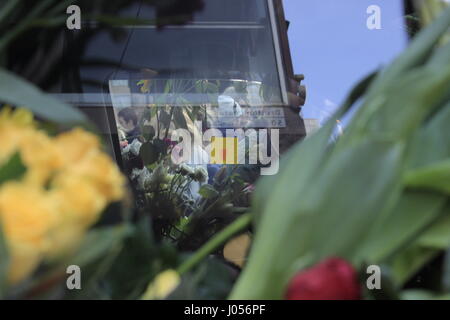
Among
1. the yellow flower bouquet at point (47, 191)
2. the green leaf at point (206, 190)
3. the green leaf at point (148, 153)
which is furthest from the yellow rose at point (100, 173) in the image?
the green leaf at point (148, 153)

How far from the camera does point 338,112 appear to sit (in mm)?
219

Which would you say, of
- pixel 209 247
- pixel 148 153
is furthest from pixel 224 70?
pixel 209 247

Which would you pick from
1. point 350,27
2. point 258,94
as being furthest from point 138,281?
point 258,94

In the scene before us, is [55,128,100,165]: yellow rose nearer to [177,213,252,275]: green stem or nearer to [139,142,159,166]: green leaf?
[177,213,252,275]: green stem

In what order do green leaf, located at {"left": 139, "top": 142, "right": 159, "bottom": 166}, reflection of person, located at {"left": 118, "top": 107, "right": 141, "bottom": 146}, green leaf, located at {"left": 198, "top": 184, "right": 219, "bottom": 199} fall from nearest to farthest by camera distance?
green leaf, located at {"left": 198, "top": 184, "right": 219, "bottom": 199}, reflection of person, located at {"left": 118, "top": 107, "right": 141, "bottom": 146}, green leaf, located at {"left": 139, "top": 142, "right": 159, "bottom": 166}

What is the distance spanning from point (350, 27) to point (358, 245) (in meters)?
0.93

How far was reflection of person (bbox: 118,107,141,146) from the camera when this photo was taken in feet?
4.50

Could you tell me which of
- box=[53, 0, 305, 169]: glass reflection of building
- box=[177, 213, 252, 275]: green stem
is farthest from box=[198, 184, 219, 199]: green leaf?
box=[177, 213, 252, 275]: green stem

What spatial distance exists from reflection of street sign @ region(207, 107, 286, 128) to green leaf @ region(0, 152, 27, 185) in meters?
1.22

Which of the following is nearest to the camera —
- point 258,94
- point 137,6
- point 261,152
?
point 137,6

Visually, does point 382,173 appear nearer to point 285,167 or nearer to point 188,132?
point 285,167

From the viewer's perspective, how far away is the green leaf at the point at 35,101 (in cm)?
18

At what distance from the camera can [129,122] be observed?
1.42 metres
